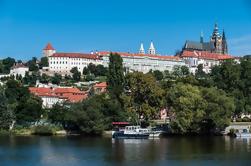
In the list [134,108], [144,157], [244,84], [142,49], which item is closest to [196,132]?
[134,108]

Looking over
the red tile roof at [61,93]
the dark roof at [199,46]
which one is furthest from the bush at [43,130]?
the dark roof at [199,46]

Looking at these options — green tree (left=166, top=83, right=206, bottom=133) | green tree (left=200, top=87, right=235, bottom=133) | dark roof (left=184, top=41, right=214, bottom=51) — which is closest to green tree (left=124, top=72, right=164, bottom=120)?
green tree (left=166, top=83, right=206, bottom=133)

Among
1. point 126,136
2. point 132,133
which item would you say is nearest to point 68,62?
point 126,136

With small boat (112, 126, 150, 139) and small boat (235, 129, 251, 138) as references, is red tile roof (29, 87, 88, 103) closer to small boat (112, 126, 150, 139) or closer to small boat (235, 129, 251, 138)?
small boat (112, 126, 150, 139)

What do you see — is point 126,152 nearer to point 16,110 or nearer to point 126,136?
point 126,136

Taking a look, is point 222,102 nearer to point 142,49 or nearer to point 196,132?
point 196,132

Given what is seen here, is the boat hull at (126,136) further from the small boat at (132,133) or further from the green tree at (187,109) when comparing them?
the green tree at (187,109)
